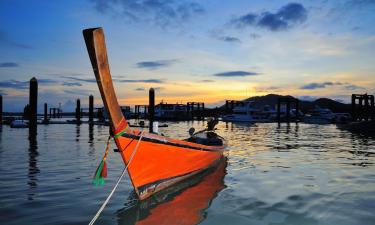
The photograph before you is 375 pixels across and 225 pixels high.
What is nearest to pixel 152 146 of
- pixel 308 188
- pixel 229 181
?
pixel 229 181

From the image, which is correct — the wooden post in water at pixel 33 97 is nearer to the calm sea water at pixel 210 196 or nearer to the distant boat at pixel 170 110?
the calm sea water at pixel 210 196

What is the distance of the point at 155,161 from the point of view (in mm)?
7641

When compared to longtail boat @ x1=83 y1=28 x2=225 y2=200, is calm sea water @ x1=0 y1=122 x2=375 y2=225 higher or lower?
lower

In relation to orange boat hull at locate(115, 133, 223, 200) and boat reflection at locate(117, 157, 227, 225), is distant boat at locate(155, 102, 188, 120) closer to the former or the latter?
boat reflection at locate(117, 157, 227, 225)

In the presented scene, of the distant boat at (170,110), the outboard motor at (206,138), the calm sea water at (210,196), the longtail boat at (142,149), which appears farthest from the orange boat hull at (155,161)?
the distant boat at (170,110)

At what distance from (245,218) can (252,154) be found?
10.3 meters

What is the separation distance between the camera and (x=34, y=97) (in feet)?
105

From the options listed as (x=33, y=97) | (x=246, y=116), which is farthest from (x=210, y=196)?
(x=246, y=116)

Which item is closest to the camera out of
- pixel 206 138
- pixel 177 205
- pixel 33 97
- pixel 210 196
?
pixel 177 205

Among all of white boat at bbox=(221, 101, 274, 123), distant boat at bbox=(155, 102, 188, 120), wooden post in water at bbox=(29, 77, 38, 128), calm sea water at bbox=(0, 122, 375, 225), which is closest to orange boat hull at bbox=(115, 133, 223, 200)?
calm sea water at bbox=(0, 122, 375, 225)

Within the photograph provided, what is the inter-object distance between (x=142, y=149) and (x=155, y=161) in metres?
0.61

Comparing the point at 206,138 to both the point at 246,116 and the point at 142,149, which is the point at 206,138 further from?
the point at 246,116

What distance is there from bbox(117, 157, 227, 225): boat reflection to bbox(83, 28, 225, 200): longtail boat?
21cm

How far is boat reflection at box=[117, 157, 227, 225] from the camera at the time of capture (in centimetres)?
663
